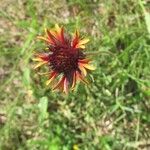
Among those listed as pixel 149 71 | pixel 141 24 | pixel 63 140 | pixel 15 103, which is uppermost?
pixel 141 24

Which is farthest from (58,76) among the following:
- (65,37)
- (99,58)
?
(99,58)

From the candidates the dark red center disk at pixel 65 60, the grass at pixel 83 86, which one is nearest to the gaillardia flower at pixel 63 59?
the dark red center disk at pixel 65 60

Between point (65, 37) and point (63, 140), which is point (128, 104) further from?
point (65, 37)

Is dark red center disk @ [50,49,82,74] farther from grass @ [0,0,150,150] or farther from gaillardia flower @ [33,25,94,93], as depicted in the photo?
grass @ [0,0,150,150]

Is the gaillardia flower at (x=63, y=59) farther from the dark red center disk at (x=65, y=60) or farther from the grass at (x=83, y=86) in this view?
the grass at (x=83, y=86)

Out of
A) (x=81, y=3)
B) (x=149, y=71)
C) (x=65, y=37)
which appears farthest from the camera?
(x=81, y=3)

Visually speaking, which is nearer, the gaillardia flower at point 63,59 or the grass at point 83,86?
the gaillardia flower at point 63,59

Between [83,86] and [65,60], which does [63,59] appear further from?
[83,86]
